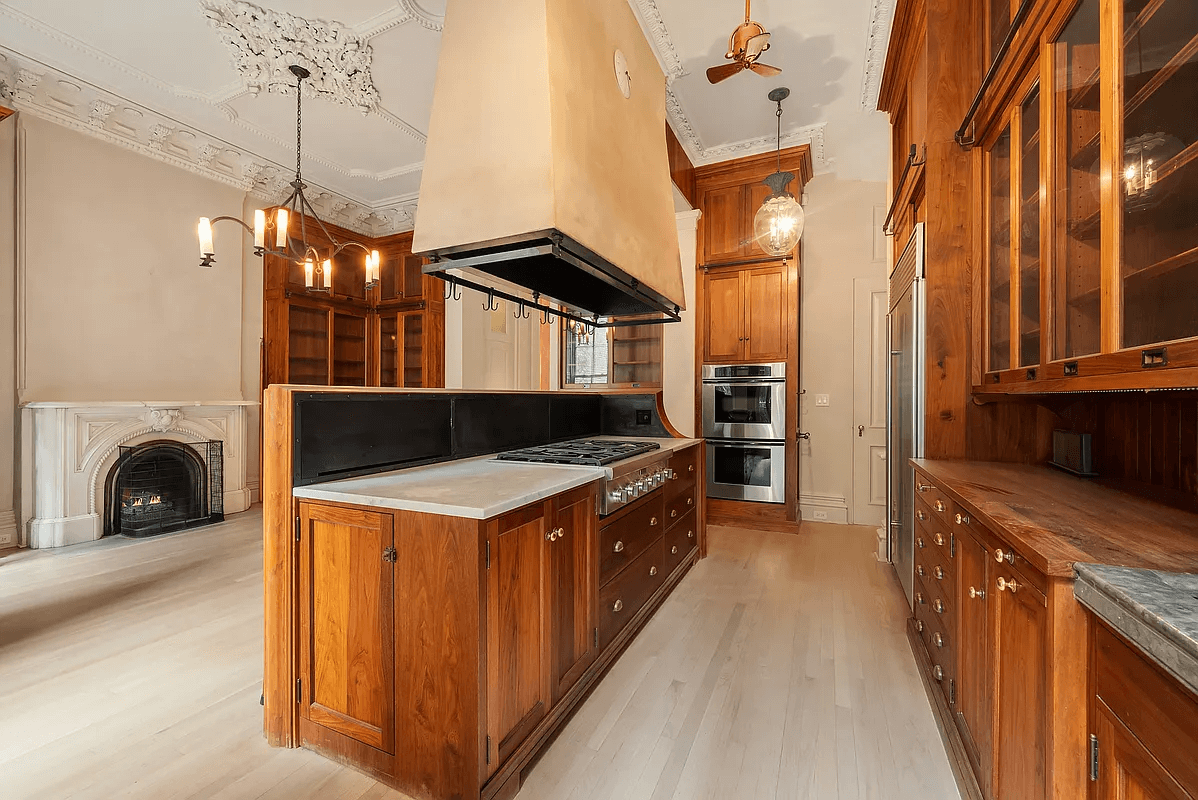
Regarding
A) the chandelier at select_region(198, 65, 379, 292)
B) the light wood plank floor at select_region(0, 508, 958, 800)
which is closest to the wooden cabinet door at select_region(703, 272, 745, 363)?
the light wood plank floor at select_region(0, 508, 958, 800)

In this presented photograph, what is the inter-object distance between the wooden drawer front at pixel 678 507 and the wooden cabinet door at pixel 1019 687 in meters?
1.78

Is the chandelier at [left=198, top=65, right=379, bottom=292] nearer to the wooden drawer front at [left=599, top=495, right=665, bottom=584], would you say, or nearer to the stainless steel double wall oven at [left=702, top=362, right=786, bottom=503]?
the wooden drawer front at [left=599, top=495, right=665, bottom=584]

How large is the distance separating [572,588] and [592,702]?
1.67 feet

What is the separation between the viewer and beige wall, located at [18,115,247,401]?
3924mm

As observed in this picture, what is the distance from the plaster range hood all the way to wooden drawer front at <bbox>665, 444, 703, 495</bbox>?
4.10 feet

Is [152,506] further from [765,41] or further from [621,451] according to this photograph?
[765,41]

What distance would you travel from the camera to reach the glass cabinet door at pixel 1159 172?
0.99m

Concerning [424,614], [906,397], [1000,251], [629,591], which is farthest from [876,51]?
[424,614]

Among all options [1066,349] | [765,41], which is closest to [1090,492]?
[1066,349]

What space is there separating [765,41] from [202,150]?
17.2ft

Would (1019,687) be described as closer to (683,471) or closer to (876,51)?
(683,471)

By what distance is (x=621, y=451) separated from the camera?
8.21 feet

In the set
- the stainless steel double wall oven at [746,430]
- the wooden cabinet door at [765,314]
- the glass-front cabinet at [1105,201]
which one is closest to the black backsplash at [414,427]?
the stainless steel double wall oven at [746,430]

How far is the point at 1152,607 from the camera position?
68 centimetres
